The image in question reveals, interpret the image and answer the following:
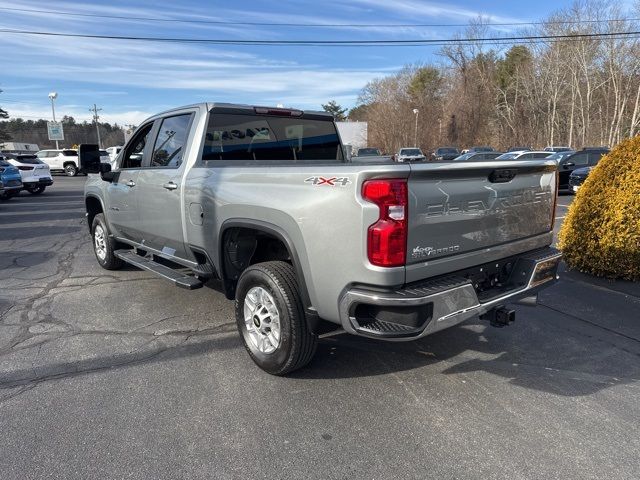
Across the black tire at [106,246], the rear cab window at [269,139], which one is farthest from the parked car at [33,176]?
the rear cab window at [269,139]

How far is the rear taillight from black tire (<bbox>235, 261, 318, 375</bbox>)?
819mm

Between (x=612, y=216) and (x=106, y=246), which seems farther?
(x=106, y=246)

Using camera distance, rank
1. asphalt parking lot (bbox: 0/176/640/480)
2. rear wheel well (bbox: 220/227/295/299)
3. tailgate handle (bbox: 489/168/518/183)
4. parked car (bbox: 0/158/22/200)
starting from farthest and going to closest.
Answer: parked car (bbox: 0/158/22/200) < rear wheel well (bbox: 220/227/295/299) < tailgate handle (bbox: 489/168/518/183) < asphalt parking lot (bbox: 0/176/640/480)

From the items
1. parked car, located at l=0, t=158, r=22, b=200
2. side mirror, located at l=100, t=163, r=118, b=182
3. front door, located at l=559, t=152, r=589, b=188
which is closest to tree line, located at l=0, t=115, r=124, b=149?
parked car, located at l=0, t=158, r=22, b=200

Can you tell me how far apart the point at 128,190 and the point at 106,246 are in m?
1.50

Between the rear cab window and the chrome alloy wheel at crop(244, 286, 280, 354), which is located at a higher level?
the rear cab window

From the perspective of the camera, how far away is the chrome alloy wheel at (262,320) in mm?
3504

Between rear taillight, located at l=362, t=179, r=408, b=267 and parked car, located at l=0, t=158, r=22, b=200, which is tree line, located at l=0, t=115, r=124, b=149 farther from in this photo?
rear taillight, located at l=362, t=179, r=408, b=267

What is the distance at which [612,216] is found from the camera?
226 inches

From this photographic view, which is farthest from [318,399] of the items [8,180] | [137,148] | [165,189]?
[8,180]

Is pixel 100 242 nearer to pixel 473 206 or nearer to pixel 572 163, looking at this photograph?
pixel 473 206

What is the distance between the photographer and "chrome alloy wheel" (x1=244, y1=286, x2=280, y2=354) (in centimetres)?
350

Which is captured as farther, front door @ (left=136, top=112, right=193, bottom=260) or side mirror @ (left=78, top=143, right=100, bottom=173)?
side mirror @ (left=78, top=143, right=100, bottom=173)

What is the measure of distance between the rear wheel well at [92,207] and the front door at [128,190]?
0.82 m
